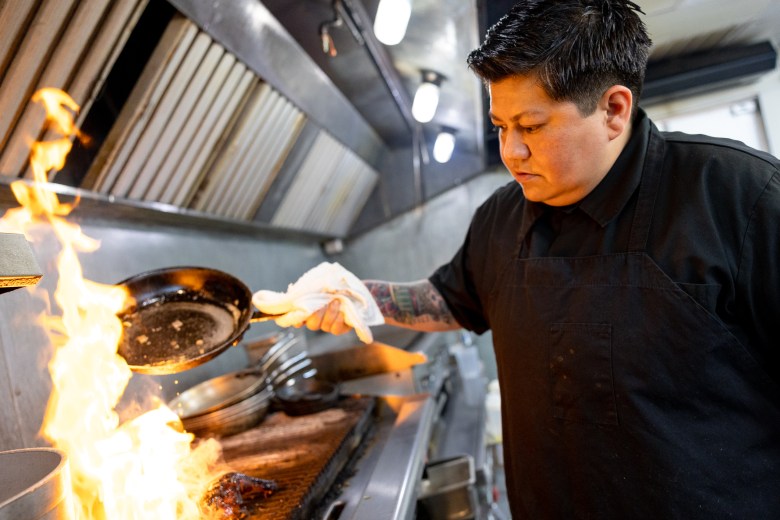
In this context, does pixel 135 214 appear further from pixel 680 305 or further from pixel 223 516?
pixel 680 305

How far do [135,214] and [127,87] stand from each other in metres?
0.55

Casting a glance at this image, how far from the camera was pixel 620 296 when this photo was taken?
4.14 ft

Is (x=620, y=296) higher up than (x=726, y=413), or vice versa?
(x=620, y=296)

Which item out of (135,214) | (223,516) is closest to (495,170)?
(135,214)

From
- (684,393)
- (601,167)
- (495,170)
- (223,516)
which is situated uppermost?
(495,170)

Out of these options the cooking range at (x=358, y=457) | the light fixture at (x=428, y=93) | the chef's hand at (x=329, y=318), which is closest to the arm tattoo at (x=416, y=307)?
the chef's hand at (x=329, y=318)

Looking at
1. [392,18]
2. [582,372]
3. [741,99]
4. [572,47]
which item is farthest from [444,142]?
[582,372]

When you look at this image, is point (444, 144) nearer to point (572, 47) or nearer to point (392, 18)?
point (392, 18)

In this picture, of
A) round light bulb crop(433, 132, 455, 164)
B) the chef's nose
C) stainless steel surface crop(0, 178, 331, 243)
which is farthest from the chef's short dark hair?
round light bulb crop(433, 132, 455, 164)

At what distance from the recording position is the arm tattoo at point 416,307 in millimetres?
1798

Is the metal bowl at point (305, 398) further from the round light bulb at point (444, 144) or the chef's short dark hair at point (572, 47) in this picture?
the round light bulb at point (444, 144)

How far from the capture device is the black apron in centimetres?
117

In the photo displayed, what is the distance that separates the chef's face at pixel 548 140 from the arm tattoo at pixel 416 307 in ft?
1.82

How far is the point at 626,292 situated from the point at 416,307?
0.72 metres
